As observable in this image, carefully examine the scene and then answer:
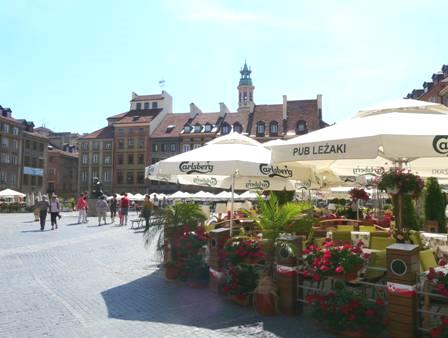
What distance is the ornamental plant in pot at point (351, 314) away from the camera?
17.0 feet

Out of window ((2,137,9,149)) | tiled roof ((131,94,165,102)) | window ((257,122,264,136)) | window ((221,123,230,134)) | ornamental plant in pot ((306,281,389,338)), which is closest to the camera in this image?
ornamental plant in pot ((306,281,389,338))

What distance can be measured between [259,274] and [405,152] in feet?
9.42

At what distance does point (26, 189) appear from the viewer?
73625 millimetres

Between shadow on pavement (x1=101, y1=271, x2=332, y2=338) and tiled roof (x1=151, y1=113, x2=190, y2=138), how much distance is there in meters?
60.3

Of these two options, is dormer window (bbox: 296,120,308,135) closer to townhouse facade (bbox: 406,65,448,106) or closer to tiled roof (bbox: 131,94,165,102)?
townhouse facade (bbox: 406,65,448,106)

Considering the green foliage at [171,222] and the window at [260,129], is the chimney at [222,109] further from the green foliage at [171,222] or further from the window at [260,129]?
the green foliage at [171,222]

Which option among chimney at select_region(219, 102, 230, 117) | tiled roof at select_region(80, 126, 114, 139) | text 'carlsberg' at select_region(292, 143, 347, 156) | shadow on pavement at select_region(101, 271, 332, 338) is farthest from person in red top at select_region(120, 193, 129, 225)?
tiled roof at select_region(80, 126, 114, 139)

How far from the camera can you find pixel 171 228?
28.7 feet

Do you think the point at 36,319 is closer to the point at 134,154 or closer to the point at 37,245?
→ the point at 37,245

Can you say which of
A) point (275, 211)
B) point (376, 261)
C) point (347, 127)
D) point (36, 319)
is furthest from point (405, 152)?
point (36, 319)

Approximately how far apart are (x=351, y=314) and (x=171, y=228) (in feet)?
14.5

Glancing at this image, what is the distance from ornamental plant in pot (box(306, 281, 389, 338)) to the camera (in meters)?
5.17

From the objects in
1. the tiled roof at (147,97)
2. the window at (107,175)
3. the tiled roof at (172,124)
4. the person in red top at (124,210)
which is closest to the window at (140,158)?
the tiled roof at (172,124)

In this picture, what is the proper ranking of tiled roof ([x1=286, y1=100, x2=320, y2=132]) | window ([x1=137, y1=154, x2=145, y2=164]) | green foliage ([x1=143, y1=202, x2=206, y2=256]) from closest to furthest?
green foliage ([x1=143, y1=202, x2=206, y2=256])
tiled roof ([x1=286, y1=100, x2=320, y2=132])
window ([x1=137, y1=154, x2=145, y2=164])
